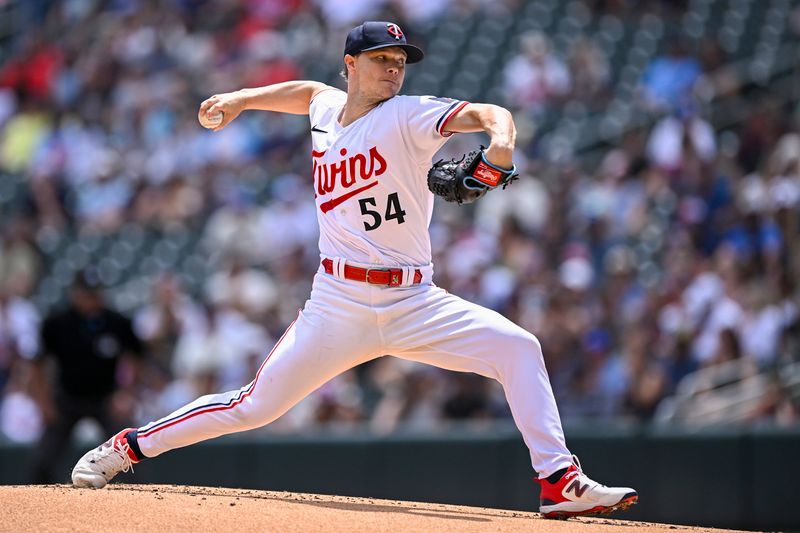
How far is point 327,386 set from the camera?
33.7ft

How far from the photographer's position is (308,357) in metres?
5.31

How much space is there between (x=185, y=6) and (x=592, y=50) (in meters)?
5.54

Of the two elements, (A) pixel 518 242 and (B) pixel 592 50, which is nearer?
(A) pixel 518 242

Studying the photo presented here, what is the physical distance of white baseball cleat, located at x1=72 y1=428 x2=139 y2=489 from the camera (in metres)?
5.71

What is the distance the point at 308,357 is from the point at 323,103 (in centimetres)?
113

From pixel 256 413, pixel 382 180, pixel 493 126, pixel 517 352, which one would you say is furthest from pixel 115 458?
pixel 493 126

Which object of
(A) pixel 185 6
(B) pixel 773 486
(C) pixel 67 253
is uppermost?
(A) pixel 185 6

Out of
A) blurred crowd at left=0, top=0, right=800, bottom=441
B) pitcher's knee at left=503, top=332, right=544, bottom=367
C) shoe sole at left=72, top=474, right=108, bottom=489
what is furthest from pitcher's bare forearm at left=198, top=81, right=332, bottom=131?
blurred crowd at left=0, top=0, right=800, bottom=441

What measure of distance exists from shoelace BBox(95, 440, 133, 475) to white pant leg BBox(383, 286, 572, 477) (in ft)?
4.17

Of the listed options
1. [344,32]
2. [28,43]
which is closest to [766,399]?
[344,32]

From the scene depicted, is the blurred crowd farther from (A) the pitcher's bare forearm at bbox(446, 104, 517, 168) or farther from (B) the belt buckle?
(A) the pitcher's bare forearm at bbox(446, 104, 517, 168)

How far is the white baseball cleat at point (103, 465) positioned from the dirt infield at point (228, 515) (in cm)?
6

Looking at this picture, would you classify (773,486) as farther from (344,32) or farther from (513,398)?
(344,32)

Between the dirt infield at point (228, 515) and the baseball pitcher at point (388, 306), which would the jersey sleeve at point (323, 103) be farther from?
the dirt infield at point (228, 515)
